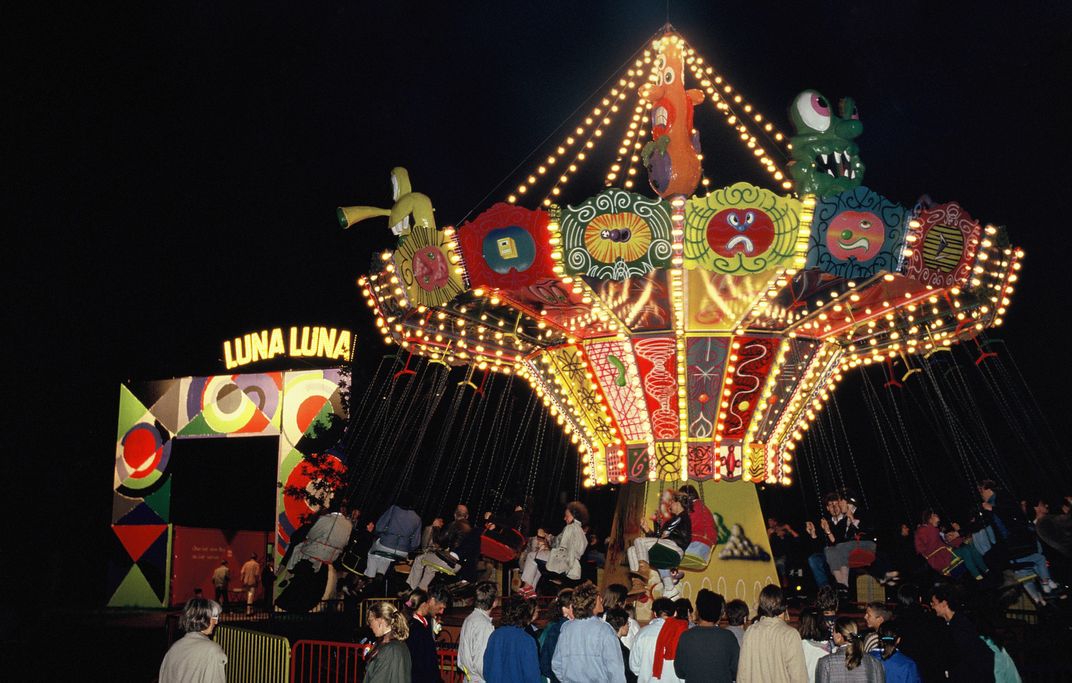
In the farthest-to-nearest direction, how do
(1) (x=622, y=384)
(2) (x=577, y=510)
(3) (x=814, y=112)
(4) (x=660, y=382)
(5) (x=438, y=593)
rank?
(1) (x=622, y=384) < (4) (x=660, y=382) < (2) (x=577, y=510) < (3) (x=814, y=112) < (5) (x=438, y=593)

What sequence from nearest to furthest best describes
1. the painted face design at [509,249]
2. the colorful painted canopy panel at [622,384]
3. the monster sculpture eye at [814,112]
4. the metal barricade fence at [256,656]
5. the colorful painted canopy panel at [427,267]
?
the metal barricade fence at [256,656] < the painted face design at [509,249] < the monster sculpture eye at [814,112] < the colorful painted canopy panel at [427,267] < the colorful painted canopy panel at [622,384]

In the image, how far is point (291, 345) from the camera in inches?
1142

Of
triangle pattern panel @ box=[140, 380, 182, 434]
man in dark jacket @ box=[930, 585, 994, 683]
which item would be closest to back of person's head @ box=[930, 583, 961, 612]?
man in dark jacket @ box=[930, 585, 994, 683]

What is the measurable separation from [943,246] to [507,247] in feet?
17.1

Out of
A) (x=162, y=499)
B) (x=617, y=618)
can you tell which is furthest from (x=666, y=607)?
(x=162, y=499)

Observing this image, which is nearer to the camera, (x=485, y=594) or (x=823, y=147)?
(x=485, y=594)

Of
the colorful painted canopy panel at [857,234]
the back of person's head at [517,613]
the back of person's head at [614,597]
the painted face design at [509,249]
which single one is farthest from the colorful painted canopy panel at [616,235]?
the back of person's head at [517,613]

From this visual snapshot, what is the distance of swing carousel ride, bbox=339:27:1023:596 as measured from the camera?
12688 millimetres

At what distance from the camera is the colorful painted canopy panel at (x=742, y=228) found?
492 inches

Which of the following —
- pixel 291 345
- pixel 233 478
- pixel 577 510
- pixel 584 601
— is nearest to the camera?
pixel 584 601

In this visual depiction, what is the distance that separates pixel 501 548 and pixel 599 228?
550 centimetres

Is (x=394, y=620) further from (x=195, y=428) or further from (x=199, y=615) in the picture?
(x=195, y=428)

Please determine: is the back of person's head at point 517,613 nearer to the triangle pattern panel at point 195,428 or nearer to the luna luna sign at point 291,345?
the luna luna sign at point 291,345

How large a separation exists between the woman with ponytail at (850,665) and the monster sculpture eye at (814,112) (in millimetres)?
7708
